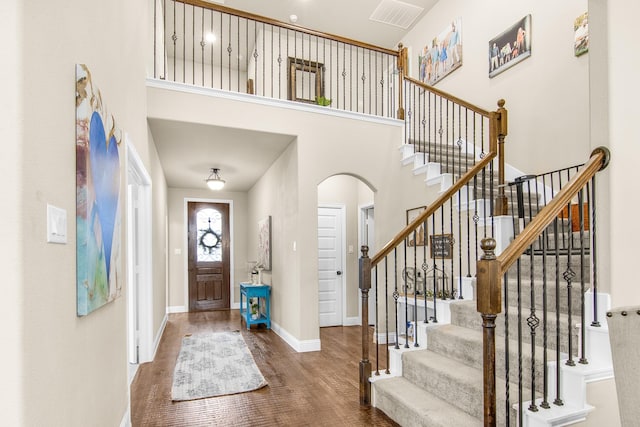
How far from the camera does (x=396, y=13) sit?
665 cm

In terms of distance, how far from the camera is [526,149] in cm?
469

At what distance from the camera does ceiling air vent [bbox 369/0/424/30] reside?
253 inches

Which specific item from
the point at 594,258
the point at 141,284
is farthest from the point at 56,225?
the point at 141,284

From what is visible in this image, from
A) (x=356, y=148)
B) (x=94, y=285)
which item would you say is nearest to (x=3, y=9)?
(x=94, y=285)

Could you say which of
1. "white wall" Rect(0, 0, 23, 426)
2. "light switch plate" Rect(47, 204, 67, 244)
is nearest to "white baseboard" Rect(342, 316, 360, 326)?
"light switch plate" Rect(47, 204, 67, 244)

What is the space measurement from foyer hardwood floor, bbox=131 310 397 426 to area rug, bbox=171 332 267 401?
3.2 inches

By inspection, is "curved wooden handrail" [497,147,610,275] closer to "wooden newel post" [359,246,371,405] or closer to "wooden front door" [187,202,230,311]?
"wooden newel post" [359,246,371,405]

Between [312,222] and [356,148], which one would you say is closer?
[312,222]

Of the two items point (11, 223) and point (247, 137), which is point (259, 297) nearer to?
point (247, 137)

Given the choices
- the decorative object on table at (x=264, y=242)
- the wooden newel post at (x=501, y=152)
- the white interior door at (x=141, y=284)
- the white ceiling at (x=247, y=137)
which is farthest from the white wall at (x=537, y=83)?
the white interior door at (x=141, y=284)

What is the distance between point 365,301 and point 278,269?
270cm

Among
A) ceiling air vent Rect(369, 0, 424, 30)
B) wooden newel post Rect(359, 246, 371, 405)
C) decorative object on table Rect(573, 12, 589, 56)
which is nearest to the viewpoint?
wooden newel post Rect(359, 246, 371, 405)

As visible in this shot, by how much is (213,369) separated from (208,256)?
4.45m

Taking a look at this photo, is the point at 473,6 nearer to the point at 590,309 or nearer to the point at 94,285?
the point at 590,309
